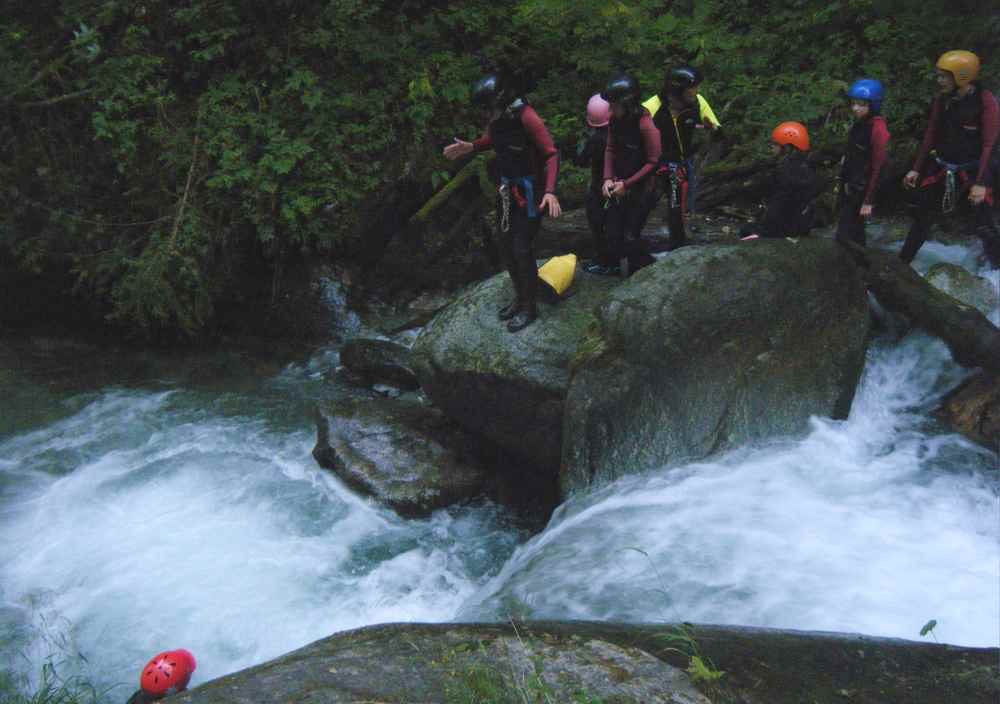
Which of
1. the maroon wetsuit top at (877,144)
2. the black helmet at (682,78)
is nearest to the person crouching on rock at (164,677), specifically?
the black helmet at (682,78)

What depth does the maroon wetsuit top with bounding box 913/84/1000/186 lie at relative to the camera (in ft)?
19.1

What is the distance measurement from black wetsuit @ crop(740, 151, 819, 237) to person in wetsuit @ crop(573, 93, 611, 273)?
1.22 m

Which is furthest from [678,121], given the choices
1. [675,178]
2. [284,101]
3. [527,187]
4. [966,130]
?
[284,101]

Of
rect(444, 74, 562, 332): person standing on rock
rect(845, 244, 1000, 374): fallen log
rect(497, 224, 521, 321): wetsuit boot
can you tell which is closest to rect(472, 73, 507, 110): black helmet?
rect(444, 74, 562, 332): person standing on rock

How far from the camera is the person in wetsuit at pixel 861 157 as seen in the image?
598 centimetres

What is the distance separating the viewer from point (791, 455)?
206 inches

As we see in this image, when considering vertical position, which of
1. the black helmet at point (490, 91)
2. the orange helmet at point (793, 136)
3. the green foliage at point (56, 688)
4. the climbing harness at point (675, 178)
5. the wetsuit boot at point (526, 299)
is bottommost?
the green foliage at point (56, 688)

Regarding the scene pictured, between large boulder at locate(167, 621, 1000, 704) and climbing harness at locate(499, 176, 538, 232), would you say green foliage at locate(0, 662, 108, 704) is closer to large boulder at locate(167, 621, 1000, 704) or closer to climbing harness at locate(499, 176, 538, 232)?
large boulder at locate(167, 621, 1000, 704)

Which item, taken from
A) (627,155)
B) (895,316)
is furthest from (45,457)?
(895,316)

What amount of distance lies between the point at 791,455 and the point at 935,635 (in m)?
1.66

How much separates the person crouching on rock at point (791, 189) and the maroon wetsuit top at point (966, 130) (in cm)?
124

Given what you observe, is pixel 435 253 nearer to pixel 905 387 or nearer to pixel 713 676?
pixel 905 387

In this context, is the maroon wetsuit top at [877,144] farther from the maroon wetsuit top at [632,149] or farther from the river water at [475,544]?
the maroon wetsuit top at [632,149]

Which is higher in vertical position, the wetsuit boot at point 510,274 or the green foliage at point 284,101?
the green foliage at point 284,101
